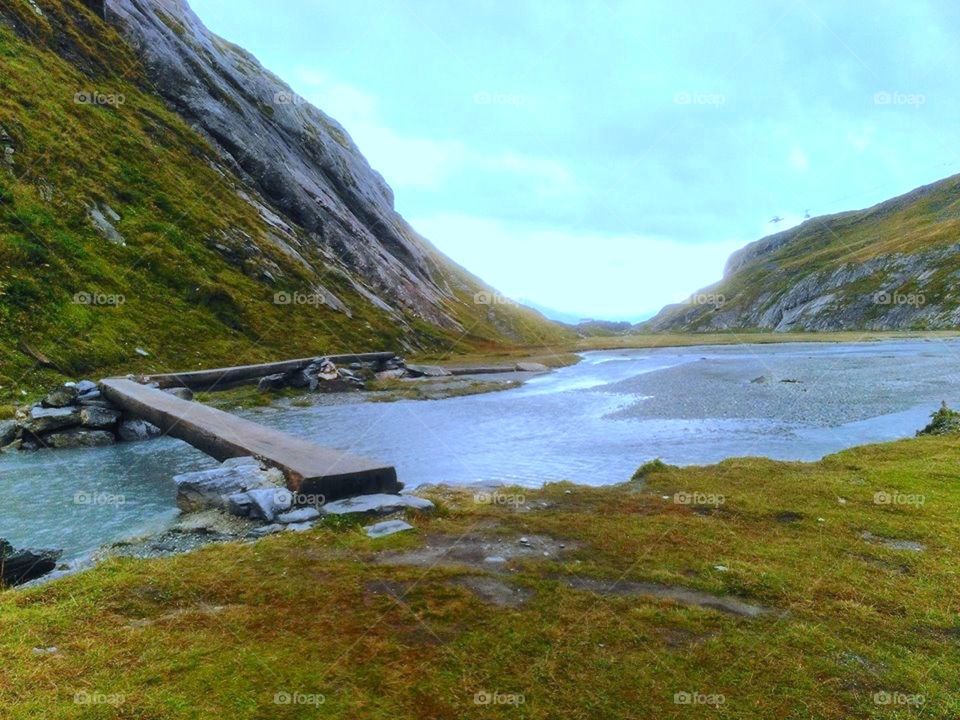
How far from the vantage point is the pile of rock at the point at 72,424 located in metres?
21.6

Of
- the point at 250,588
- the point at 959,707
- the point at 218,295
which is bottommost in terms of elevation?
the point at 959,707

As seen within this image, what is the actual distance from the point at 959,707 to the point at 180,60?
327 ft

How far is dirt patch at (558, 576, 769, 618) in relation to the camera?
8.60 meters

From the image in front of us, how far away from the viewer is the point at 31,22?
58.4 meters

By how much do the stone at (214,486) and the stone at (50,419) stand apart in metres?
11.7

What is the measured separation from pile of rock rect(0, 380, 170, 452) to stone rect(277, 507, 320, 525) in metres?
14.5

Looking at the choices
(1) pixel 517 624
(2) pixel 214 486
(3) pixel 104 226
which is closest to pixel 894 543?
(1) pixel 517 624

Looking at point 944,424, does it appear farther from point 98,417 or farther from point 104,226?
point 104,226

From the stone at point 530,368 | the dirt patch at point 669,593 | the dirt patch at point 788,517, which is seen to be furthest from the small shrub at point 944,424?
the stone at point 530,368

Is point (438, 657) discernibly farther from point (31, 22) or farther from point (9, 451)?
point (31, 22)

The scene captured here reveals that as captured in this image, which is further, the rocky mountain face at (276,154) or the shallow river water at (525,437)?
the rocky mountain face at (276,154)

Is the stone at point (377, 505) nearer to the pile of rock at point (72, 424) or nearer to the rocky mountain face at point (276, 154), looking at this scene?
the pile of rock at point (72, 424)

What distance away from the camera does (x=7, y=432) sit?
842 inches

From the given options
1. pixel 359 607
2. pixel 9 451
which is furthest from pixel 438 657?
pixel 9 451
